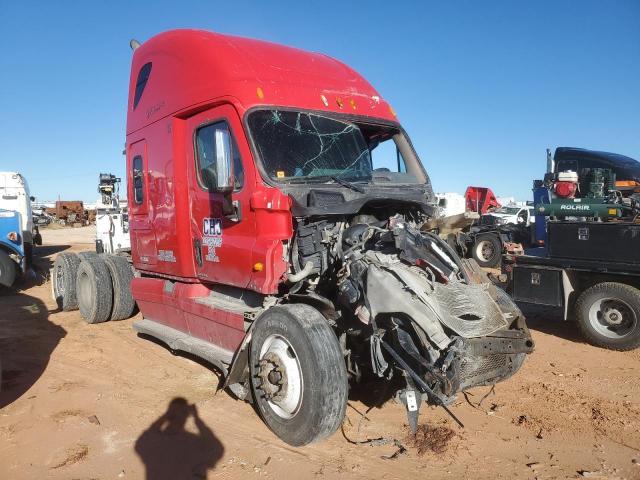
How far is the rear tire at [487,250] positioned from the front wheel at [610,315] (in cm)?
779

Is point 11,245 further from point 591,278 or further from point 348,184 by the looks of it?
point 591,278

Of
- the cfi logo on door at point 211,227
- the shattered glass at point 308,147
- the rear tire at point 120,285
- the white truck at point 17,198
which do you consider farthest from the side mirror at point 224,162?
the white truck at point 17,198

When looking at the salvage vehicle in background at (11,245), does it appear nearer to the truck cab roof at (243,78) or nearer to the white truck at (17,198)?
the white truck at (17,198)

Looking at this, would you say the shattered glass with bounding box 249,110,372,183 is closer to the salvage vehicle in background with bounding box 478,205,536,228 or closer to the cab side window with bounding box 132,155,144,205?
the cab side window with bounding box 132,155,144,205

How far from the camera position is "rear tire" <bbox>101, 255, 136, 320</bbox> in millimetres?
7781

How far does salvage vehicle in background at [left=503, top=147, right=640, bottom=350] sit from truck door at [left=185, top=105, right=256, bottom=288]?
455cm

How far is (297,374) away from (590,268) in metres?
4.76

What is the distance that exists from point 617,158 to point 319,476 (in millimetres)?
13551

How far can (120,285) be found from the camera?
7773mm

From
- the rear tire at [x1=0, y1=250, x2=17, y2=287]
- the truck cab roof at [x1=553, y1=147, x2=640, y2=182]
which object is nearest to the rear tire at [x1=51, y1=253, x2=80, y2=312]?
the rear tire at [x1=0, y1=250, x2=17, y2=287]

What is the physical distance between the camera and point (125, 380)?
5.39m

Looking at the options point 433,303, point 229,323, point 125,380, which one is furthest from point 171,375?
point 433,303

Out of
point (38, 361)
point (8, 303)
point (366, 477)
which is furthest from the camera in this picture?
point (8, 303)

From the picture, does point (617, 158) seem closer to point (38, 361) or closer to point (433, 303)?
point (433, 303)
